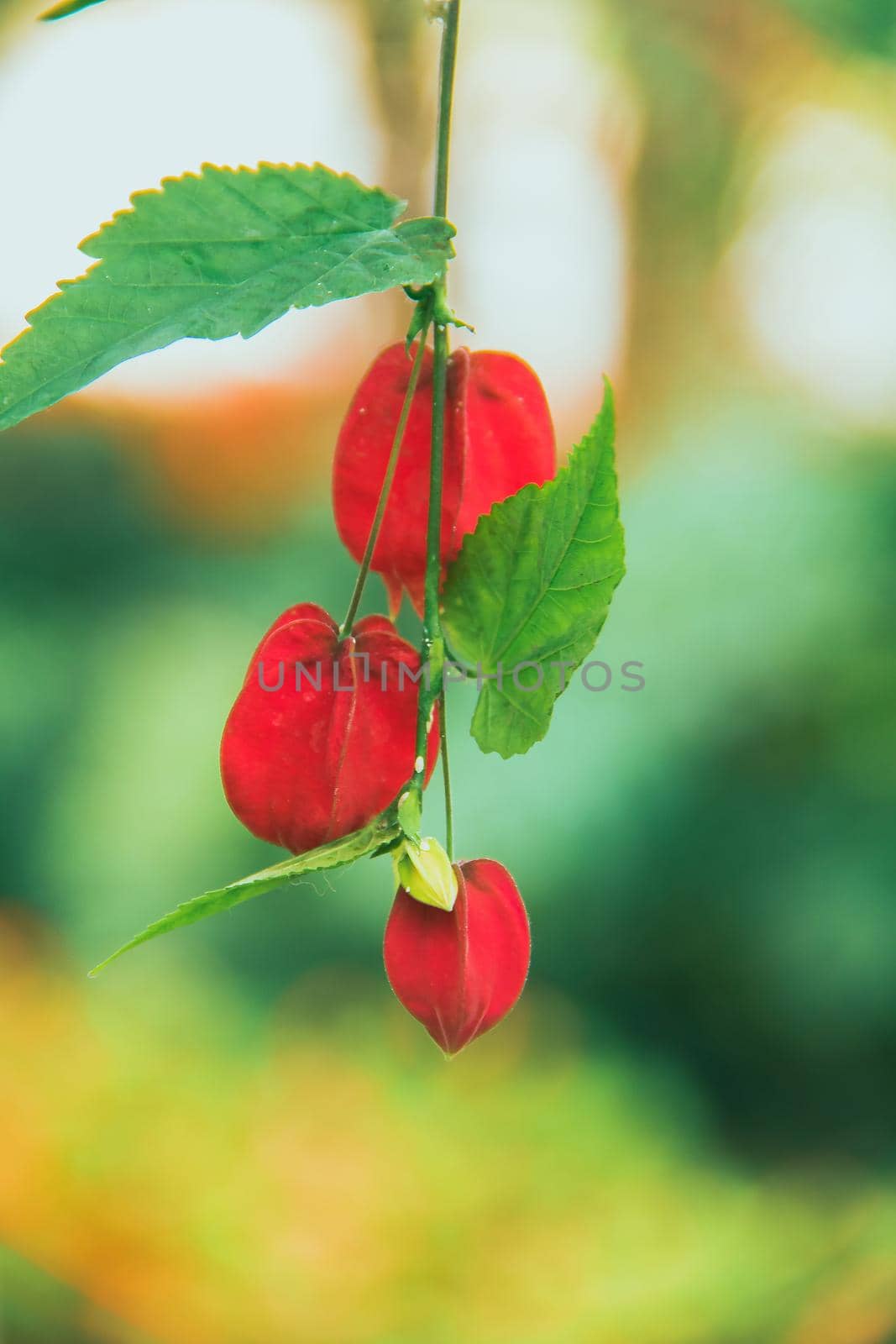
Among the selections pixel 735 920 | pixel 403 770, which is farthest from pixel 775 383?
pixel 403 770

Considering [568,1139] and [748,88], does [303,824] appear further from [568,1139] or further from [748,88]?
[748,88]

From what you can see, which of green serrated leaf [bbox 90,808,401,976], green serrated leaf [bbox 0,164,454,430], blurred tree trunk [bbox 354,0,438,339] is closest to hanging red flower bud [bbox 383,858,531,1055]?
green serrated leaf [bbox 90,808,401,976]

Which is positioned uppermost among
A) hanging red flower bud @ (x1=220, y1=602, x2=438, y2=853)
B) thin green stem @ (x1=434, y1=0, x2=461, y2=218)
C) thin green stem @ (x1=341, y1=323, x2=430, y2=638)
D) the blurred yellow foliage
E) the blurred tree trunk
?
the blurred tree trunk

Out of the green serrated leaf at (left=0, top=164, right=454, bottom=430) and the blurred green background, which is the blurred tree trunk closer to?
the blurred green background

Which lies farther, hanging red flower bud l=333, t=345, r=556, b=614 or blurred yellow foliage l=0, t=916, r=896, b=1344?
blurred yellow foliage l=0, t=916, r=896, b=1344

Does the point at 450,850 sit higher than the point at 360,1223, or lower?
higher

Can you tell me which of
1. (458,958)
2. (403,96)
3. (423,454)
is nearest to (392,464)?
(423,454)
